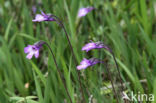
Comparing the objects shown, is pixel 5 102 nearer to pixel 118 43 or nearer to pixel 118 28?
pixel 118 43

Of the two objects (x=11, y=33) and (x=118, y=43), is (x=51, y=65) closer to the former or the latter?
(x=118, y=43)

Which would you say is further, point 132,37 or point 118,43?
point 132,37

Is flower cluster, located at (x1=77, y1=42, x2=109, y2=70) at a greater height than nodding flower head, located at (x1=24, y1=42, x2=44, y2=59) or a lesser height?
lesser

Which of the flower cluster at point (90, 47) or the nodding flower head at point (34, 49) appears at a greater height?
the nodding flower head at point (34, 49)

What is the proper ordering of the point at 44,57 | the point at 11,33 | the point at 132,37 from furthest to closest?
the point at 11,33
the point at 44,57
the point at 132,37

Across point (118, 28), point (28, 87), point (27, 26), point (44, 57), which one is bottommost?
point (28, 87)

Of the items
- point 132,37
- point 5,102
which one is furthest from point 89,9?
point 5,102

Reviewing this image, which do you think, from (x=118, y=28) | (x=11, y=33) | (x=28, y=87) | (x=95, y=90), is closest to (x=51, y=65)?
(x=95, y=90)

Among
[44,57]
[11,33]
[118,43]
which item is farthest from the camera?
[11,33]

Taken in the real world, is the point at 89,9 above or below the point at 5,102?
above
